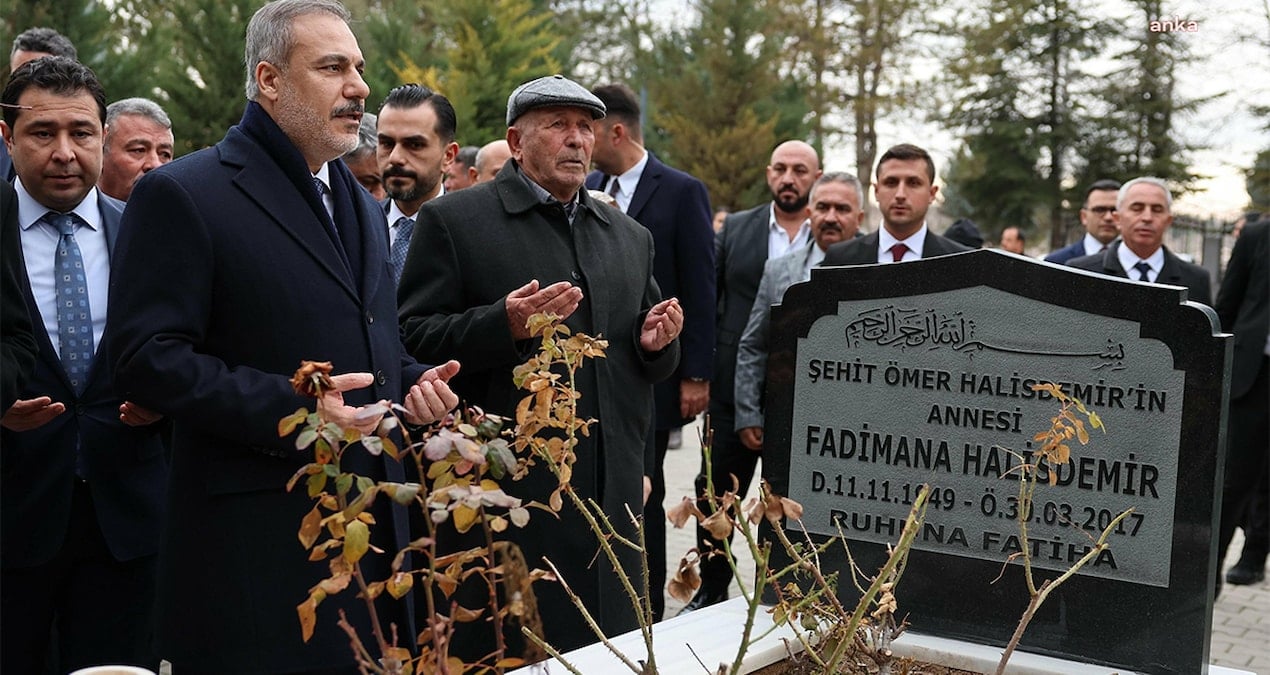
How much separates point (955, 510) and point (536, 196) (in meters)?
1.61

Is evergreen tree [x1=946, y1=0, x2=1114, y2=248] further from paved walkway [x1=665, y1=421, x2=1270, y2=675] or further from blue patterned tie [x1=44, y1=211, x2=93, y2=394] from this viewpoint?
blue patterned tie [x1=44, y1=211, x2=93, y2=394]

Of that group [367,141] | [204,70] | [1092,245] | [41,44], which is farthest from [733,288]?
[204,70]

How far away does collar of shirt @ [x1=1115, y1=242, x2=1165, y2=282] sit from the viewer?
7.15 metres

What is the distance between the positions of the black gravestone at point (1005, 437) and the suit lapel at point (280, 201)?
57.4 inches

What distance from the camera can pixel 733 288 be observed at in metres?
7.00

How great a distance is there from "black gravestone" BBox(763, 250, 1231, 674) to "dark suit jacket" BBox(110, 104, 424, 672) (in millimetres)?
1437

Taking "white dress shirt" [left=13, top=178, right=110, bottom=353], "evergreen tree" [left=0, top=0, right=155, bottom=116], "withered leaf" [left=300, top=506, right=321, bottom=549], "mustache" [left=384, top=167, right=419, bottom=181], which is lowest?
"withered leaf" [left=300, top=506, right=321, bottom=549]

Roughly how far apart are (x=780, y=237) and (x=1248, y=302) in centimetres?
278

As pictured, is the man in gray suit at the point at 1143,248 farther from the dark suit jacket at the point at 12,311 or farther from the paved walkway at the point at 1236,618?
the dark suit jacket at the point at 12,311

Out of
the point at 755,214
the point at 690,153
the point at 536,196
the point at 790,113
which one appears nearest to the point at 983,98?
the point at 790,113

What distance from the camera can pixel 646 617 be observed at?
2.76m

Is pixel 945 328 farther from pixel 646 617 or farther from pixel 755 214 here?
pixel 755 214

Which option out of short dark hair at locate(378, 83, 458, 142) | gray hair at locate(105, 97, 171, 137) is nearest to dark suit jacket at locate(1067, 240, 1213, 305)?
short dark hair at locate(378, 83, 458, 142)

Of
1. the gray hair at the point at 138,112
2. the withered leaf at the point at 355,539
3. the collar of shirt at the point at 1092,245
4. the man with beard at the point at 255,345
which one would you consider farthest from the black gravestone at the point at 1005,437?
the collar of shirt at the point at 1092,245
